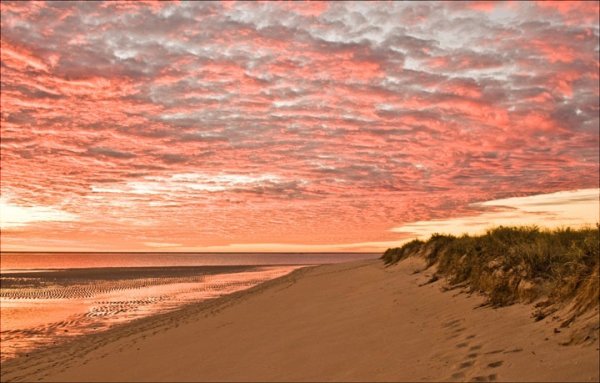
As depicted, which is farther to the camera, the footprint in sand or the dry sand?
the dry sand

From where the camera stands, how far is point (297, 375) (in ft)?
26.4

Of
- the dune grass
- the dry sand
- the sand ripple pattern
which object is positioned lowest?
the sand ripple pattern

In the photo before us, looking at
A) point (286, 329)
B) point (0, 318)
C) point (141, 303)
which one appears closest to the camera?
point (286, 329)

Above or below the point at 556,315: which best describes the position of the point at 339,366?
below

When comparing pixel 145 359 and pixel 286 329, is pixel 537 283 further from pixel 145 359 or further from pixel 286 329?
pixel 145 359

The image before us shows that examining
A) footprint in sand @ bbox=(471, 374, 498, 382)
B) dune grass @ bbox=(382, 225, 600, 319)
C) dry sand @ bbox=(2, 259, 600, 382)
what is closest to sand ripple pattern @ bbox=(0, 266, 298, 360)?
dry sand @ bbox=(2, 259, 600, 382)

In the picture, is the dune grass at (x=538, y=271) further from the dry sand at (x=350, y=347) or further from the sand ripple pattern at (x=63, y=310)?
the sand ripple pattern at (x=63, y=310)

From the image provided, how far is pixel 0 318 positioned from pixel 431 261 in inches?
867

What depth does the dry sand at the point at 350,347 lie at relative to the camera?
6426 mm

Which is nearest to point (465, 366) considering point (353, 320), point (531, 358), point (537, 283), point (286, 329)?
point (531, 358)

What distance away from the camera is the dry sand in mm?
6426

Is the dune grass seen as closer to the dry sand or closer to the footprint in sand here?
the dry sand

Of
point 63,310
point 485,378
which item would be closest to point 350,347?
point 485,378

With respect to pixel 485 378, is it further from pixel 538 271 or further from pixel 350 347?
pixel 538 271
